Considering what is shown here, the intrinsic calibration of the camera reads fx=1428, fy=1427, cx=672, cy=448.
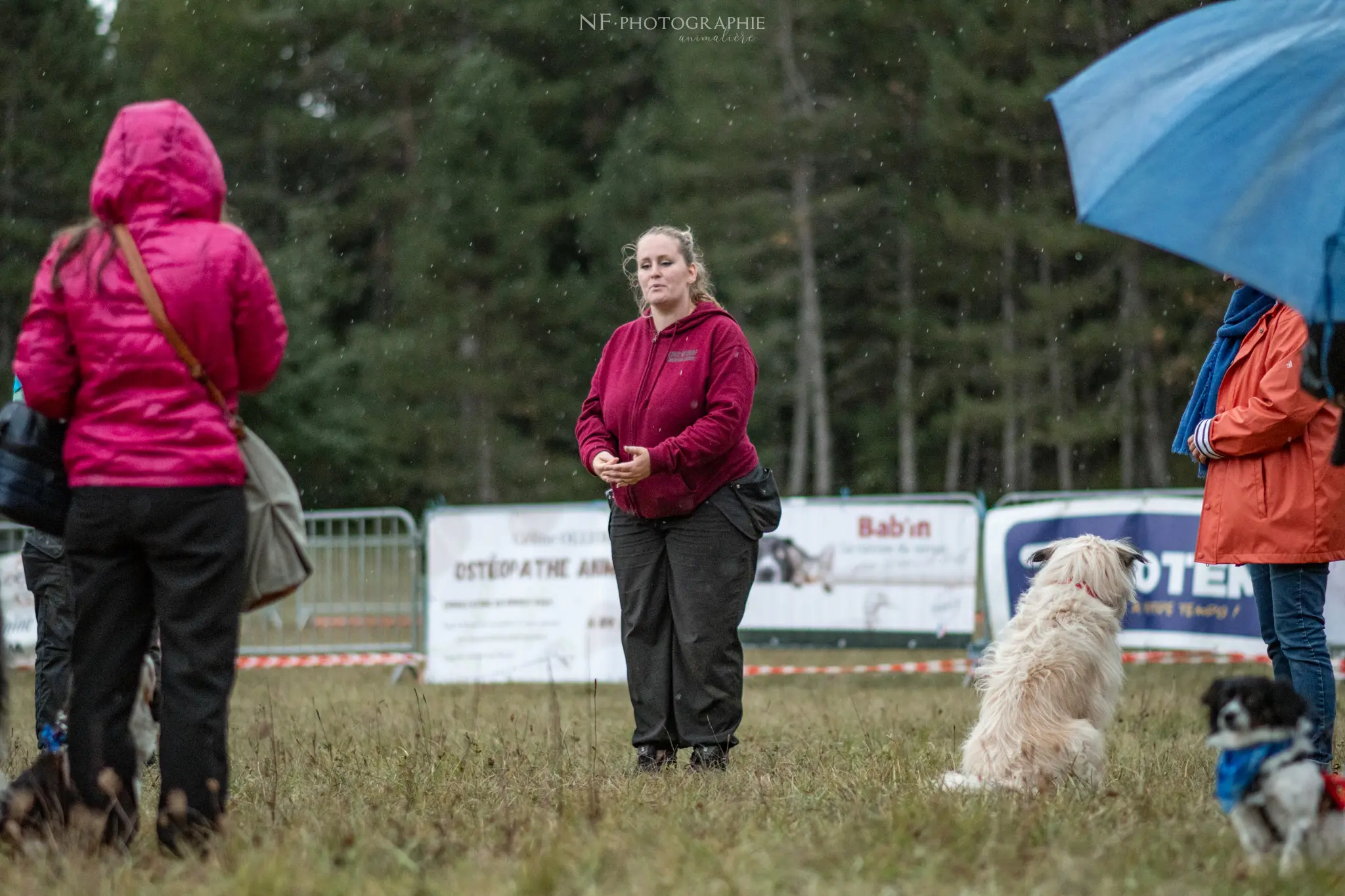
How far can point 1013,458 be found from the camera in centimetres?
3484

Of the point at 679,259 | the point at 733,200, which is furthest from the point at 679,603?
the point at 733,200

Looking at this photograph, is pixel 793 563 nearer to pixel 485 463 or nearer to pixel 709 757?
pixel 709 757

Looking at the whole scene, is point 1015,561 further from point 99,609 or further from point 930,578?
point 99,609

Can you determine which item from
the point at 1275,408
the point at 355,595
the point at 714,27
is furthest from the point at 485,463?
the point at 1275,408

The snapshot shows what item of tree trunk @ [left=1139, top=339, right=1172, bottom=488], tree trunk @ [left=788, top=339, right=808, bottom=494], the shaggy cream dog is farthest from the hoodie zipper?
tree trunk @ [left=788, top=339, right=808, bottom=494]

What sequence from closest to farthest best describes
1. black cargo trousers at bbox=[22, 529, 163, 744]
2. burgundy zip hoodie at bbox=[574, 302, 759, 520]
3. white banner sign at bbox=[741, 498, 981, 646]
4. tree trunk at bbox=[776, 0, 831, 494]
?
burgundy zip hoodie at bbox=[574, 302, 759, 520] → black cargo trousers at bbox=[22, 529, 163, 744] → white banner sign at bbox=[741, 498, 981, 646] → tree trunk at bbox=[776, 0, 831, 494]

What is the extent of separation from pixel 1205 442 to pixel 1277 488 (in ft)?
0.97

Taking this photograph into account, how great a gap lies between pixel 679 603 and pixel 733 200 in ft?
93.6

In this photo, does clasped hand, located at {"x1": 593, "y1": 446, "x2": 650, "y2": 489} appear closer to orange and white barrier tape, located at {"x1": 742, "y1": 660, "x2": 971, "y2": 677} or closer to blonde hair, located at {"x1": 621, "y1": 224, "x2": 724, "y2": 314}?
blonde hair, located at {"x1": 621, "y1": 224, "x2": 724, "y2": 314}

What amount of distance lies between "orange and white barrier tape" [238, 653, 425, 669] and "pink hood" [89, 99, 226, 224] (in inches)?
329

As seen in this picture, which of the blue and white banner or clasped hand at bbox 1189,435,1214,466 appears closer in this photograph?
clasped hand at bbox 1189,435,1214,466

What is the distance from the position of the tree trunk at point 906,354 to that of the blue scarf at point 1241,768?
32.1 m

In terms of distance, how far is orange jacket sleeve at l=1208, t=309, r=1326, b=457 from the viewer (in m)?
4.74

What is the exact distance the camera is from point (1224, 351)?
517 centimetres
